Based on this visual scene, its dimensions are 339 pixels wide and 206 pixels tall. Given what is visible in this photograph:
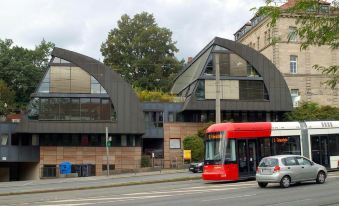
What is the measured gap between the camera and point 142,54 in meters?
85.8

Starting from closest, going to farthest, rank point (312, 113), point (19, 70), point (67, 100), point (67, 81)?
point (67, 100), point (67, 81), point (312, 113), point (19, 70)

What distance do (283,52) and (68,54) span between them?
27.9 metres

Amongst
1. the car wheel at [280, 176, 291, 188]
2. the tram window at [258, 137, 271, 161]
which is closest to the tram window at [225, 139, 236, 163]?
the tram window at [258, 137, 271, 161]

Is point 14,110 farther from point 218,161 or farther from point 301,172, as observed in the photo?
point 301,172

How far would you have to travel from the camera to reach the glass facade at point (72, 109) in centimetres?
5144

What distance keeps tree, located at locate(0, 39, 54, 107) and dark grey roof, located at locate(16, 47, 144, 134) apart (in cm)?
2636

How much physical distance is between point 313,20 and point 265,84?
161 ft

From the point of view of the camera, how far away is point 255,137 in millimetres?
28078

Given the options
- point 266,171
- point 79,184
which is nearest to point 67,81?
point 79,184

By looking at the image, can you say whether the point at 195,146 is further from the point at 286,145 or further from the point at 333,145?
the point at 286,145

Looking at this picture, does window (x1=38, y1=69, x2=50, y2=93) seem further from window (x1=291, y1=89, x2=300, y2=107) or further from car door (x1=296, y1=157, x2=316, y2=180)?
car door (x1=296, y1=157, x2=316, y2=180)

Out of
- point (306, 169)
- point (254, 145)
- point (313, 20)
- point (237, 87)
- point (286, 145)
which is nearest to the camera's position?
point (313, 20)

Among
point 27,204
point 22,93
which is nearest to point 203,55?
point 22,93

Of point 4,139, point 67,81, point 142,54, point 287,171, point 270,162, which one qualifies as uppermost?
point 142,54
